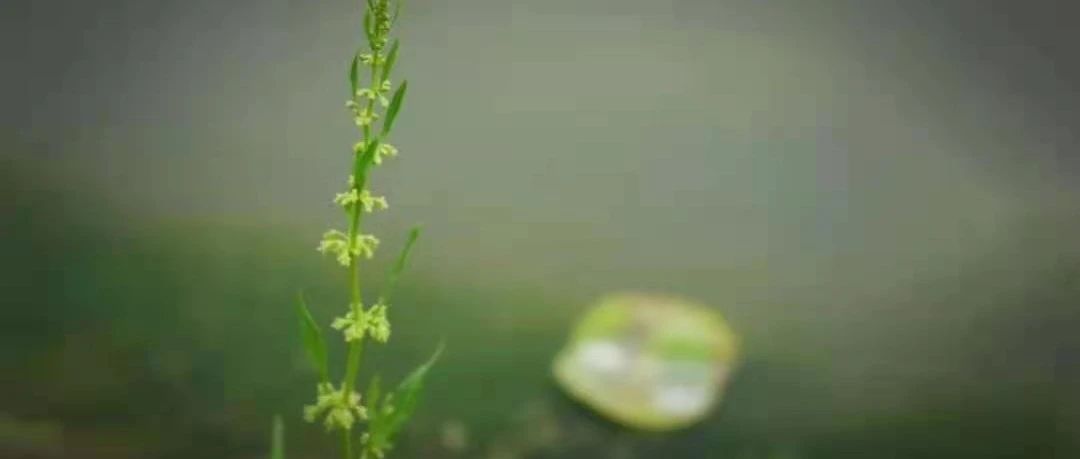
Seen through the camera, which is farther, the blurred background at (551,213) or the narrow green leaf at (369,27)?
the blurred background at (551,213)

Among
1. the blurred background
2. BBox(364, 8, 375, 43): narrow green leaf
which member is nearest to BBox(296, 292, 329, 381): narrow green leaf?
BBox(364, 8, 375, 43): narrow green leaf

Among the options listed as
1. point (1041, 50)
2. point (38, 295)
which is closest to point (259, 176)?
point (38, 295)

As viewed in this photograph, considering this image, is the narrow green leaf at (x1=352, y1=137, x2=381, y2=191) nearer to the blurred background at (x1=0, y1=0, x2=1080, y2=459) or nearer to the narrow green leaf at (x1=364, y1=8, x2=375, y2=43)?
the narrow green leaf at (x1=364, y1=8, x2=375, y2=43)

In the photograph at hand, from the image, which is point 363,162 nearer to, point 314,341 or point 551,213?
point 314,341

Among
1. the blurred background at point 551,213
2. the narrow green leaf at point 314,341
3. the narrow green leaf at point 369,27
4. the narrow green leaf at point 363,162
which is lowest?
the narrow green leaf at point 314,341

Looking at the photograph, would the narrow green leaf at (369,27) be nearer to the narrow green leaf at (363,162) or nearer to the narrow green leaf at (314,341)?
the narrow green leaf at (363,162)

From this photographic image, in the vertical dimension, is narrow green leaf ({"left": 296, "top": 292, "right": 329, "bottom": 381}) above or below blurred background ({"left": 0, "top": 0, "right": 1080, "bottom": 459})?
below

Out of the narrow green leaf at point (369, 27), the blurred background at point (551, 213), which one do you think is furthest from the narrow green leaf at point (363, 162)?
the blurred background at point (551, 213)

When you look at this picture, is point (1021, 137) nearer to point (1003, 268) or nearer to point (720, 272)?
point (1003, 268)
